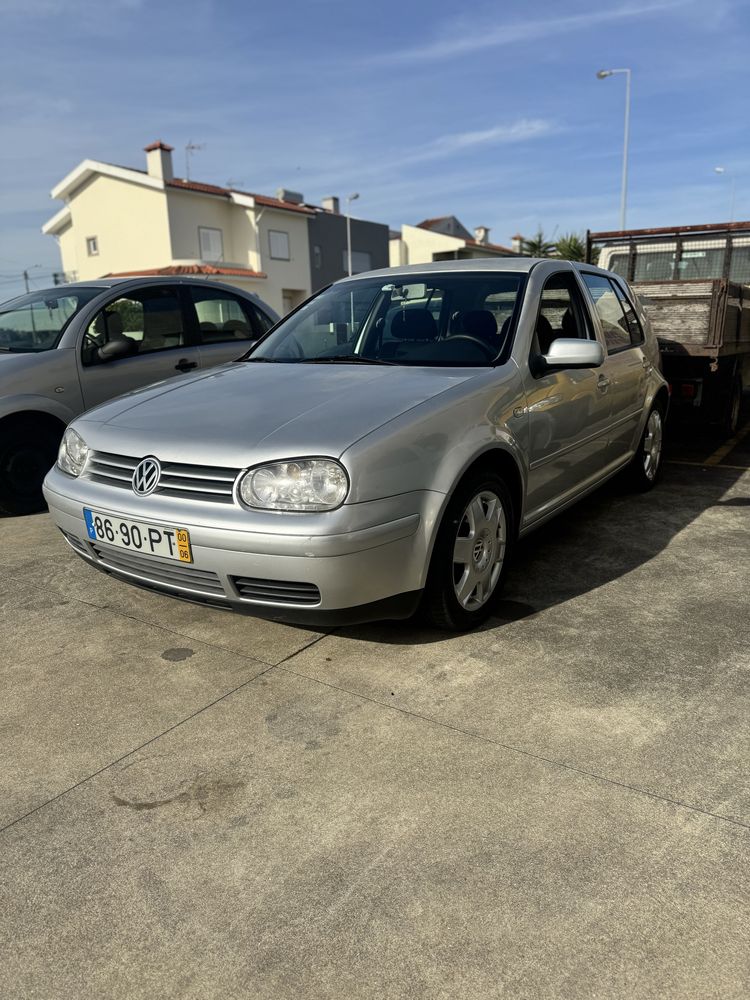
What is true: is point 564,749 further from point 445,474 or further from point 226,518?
point 226,518

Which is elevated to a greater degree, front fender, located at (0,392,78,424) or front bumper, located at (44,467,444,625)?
front fender, located at (0,392,78,424)

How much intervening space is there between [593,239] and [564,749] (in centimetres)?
819

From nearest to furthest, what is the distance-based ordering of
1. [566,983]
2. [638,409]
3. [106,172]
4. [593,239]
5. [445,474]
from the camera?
[566,983] < [445,474] < [638,409] < [593,239] < [106,172]

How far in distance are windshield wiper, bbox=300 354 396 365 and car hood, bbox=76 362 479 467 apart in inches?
3.3

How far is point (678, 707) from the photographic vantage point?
8.73 feet

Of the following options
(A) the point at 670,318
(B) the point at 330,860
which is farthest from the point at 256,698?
(A) the point at 670,318

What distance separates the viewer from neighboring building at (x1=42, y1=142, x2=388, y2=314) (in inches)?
1153

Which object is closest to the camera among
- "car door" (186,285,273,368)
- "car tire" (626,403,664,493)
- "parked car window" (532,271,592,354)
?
"parked car window" (532,271,592,354)

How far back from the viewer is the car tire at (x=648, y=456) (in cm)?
546

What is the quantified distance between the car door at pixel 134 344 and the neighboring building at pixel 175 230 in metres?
23.1

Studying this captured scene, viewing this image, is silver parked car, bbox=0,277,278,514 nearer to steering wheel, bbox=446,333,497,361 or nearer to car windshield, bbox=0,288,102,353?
car windshield, bbox=0,288,102,353

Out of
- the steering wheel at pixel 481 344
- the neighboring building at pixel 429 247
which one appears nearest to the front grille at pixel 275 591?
the steering wheel at pixel 481 344

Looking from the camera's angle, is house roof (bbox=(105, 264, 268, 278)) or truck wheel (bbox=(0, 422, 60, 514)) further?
house roof (bbox=(105, 264, 268, 278))

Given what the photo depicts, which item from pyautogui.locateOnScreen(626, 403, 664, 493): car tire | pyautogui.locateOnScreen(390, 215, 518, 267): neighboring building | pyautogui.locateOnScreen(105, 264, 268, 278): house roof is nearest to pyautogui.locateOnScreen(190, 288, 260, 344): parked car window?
pyautogui.locateOnScreen(626, 403, 664, 493): car tire
